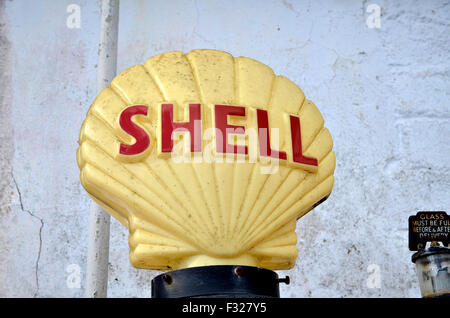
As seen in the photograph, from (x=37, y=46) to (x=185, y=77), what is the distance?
1.19 meters

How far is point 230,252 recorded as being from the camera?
1216 mm

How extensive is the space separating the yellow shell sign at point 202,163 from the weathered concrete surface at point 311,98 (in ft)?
2.73

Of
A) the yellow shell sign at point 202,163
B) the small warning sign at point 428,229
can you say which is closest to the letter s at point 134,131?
the yellow shell sign at point 202,163

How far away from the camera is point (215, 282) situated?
117 cm

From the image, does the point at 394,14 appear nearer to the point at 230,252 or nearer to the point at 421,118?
the point at 421,118

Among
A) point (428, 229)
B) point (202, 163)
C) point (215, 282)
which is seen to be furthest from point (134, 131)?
point (428, 229)

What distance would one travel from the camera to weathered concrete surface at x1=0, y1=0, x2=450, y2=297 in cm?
209

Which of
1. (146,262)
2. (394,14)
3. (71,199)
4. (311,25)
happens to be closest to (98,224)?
(71,199)

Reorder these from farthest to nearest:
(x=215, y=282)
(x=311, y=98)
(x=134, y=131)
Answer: (x=311, y=98) → (x=134, y=131) → (x=215, y=282)

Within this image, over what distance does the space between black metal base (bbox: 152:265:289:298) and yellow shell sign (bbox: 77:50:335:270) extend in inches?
1.7

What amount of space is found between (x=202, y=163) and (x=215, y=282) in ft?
0.77

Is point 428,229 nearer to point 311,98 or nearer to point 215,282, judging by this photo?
point 215,282

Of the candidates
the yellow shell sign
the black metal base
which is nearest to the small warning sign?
the yellow shell sign
